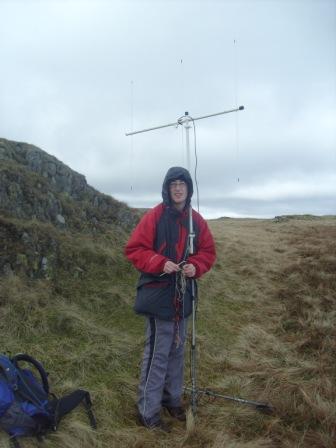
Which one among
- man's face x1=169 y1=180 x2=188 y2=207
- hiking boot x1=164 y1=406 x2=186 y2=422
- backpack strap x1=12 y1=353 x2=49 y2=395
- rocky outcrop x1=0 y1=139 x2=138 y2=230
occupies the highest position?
rocky outcrop x1=0 y1=139 x2=138 y2=230

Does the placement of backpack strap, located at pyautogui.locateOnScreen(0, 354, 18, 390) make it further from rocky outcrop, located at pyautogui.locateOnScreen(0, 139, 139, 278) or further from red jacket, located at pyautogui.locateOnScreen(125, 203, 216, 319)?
rocky outcrop, located at pyautogui.locateOnScreen(0, 139, 139, 278)

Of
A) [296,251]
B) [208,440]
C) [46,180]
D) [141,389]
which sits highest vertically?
[46,180]

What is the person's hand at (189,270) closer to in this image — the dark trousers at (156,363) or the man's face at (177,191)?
the dark trousers at (156,363)

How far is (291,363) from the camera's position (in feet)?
21.7

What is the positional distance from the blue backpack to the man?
91cm

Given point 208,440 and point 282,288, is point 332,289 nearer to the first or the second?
point 282,288

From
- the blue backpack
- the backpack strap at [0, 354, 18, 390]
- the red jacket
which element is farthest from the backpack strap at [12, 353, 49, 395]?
the red jacket

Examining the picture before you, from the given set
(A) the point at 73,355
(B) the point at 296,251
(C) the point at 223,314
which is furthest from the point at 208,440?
(B) the point at 296,251

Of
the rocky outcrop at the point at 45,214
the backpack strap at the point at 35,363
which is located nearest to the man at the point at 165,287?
the backpack strap at the point at 35,363

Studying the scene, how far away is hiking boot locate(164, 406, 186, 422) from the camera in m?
5.07

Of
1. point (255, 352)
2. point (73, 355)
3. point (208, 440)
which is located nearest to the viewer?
point (208, 440)

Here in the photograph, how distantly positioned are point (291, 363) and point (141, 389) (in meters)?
3.07

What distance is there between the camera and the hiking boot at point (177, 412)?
16.6 feet

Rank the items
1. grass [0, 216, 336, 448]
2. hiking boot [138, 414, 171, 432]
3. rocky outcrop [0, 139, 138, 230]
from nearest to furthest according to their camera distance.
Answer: grass [0, 216, 336, 448] < hiking boot [138, 414, 171, 432] < rocky outcrop [0, 139, 138, 230]
